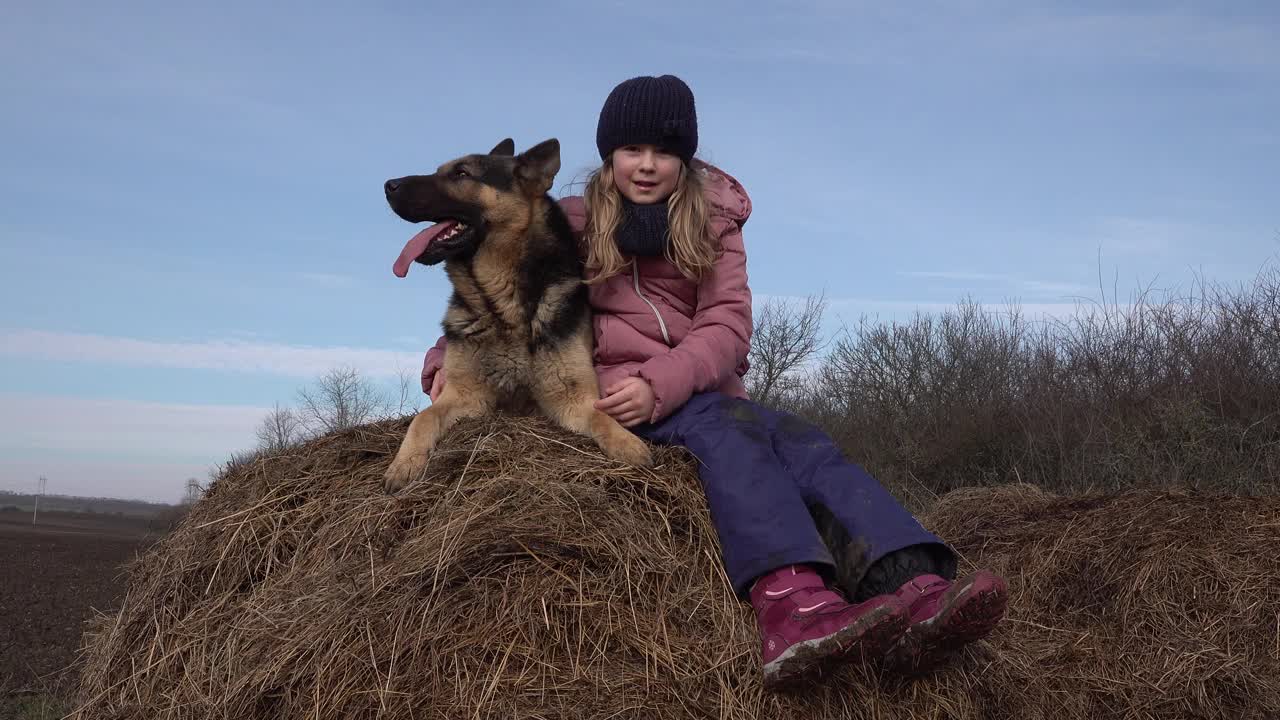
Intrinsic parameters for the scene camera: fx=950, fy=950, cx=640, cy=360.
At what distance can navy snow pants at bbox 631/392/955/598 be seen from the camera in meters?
3.37

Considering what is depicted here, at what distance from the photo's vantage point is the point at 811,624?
10.2 feet

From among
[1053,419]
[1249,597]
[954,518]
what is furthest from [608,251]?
[1053,419]

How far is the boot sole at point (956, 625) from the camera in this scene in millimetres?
2873

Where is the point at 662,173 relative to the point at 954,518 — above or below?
above

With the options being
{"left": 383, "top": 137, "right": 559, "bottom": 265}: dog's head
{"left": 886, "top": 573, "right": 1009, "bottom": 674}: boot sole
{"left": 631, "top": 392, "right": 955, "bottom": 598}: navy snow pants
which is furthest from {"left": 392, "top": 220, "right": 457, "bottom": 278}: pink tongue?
{"left": 886, "top": 573, "right": 1009, "bottom": 674}: boot sole

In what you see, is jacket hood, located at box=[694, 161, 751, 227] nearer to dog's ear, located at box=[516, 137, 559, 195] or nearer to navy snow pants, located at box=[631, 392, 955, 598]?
dog's ear, located at box=[516, 137, 559, 195]

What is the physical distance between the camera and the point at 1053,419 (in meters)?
14.1

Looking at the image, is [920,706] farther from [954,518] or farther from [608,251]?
[954,518]

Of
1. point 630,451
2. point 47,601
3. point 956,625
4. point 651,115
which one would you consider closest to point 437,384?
point 630,451

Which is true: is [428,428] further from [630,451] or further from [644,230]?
[644,230]

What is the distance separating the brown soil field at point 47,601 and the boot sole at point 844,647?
3.33 m

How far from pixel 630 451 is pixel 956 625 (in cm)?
140

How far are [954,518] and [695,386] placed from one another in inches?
202

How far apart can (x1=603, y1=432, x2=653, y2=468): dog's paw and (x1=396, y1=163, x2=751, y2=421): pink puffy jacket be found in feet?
1.40
